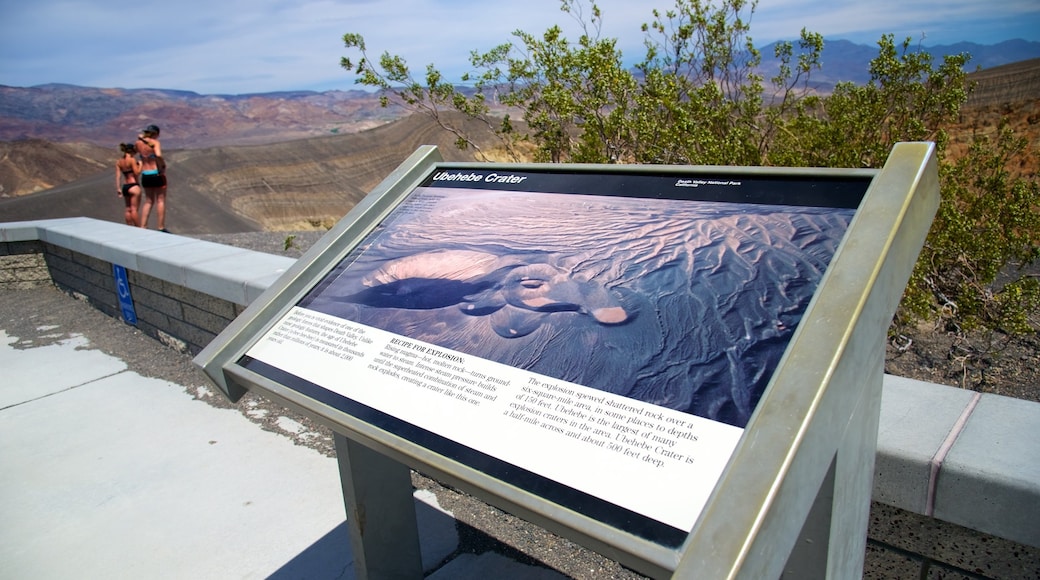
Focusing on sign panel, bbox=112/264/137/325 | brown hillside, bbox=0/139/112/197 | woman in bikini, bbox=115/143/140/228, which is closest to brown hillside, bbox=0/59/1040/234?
brown hillside, bbox=0/139/112/197

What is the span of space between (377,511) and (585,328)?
1.06 metres

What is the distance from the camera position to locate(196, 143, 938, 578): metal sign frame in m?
0.92

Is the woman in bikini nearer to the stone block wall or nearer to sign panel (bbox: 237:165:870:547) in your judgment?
the stone block wall

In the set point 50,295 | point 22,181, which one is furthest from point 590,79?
point 22,181

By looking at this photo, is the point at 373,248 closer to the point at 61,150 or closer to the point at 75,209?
the point at 75,209

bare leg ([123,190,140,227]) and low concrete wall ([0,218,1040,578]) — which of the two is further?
bare leg ([123,190,140,227])

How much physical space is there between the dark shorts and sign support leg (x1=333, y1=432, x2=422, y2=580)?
8.03 m

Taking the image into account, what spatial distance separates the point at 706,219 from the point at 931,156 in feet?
1.40

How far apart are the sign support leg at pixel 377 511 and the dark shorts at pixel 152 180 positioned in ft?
26.3

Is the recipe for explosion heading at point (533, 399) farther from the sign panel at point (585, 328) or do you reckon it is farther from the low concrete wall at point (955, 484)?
the low concrete wall at point (955, 484)

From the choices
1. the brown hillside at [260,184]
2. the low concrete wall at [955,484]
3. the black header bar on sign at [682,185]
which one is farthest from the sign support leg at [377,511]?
the brown hillside at [260,184]

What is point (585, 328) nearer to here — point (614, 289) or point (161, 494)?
point (614, 289)

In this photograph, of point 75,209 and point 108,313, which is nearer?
point 108,313

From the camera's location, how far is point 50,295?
617 cm
